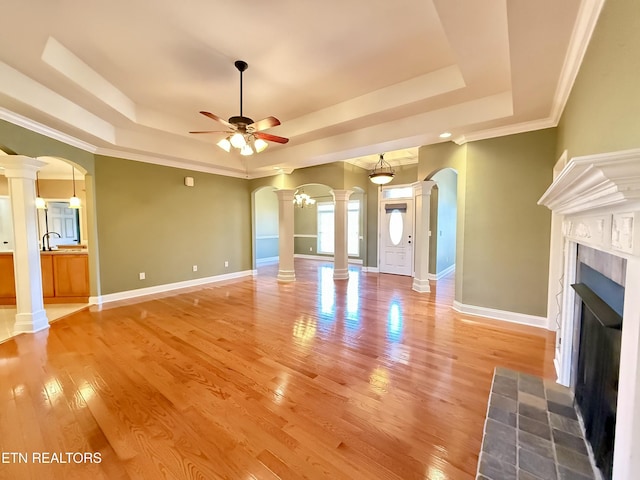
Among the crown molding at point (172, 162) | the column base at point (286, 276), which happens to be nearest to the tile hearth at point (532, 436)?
the column base at point (286, 276)

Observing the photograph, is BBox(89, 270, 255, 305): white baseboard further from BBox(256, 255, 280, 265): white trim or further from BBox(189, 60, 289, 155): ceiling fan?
BBox(189, 60, 289, 155): ceiling fan

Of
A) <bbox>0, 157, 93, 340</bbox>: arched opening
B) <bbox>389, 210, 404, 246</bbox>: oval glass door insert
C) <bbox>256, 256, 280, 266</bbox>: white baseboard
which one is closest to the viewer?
<bbox>0, 157, 93, 340</bbox>: arched opening

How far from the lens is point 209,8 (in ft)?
7.20

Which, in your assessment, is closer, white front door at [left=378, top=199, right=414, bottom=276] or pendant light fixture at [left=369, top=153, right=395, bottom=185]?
pendant light fixture at [left=369, top=153, right=395, bottom=185]

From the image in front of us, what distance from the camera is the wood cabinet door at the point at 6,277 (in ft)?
14.2

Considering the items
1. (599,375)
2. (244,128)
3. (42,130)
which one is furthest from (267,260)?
(599,375)

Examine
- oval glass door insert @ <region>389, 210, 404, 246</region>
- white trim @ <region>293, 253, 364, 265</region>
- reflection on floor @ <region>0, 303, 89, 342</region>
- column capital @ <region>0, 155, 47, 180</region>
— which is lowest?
reflection on floor @ <region>0, 303, 89, 342</region>

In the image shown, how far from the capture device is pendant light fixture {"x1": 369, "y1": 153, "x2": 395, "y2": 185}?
5.71 metres

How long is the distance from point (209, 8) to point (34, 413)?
333 centimetres

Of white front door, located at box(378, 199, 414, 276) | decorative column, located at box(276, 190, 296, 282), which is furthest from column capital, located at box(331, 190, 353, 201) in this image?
white front door, located at box(378, 199, 414, 276)

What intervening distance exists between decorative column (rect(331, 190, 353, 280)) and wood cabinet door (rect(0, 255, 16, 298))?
5.77 meters

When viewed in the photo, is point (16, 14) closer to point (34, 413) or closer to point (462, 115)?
point (34, 413)

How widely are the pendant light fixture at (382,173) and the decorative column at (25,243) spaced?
534 centimetres

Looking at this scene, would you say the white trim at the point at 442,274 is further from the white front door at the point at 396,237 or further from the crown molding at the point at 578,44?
the crown molding at the point at 578,44
